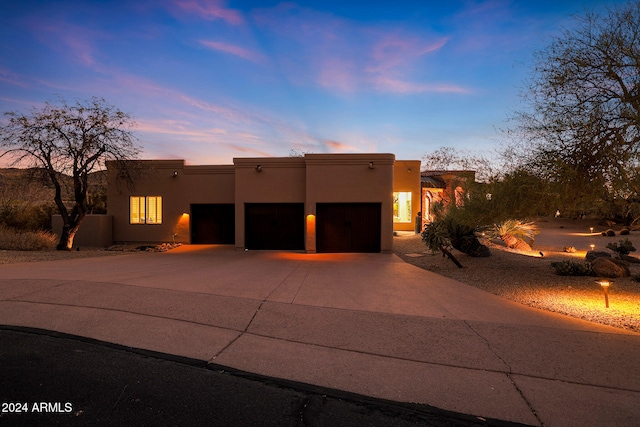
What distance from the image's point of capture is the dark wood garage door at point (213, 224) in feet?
68.1

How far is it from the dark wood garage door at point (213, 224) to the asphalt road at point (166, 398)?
16010mm

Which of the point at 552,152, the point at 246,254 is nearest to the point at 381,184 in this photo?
the point at 246,254


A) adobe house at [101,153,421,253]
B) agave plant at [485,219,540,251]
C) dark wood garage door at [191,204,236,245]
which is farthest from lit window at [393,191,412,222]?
dark wood garage door at [191,204,236,245]

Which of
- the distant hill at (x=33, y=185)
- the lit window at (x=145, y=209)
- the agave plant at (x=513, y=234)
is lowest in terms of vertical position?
the agave plant at (x=513, y=234)

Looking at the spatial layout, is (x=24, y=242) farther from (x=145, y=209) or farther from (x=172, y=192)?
(x=172, y=192)

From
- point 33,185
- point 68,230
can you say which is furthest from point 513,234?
point 33,185

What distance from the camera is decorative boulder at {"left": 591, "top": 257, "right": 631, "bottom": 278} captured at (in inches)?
405

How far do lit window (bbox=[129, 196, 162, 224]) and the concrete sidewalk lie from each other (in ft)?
36.0

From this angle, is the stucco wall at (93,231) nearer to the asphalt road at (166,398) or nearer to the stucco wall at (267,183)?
the stucco wall at (267,183)

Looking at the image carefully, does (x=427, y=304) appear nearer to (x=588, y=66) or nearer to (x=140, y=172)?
(x=588, y=66)

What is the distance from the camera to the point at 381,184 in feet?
56.3

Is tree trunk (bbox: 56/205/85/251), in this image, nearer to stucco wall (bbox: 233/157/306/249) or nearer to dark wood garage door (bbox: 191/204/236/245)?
dark wood garage door (bbox: 191/204/236/245)

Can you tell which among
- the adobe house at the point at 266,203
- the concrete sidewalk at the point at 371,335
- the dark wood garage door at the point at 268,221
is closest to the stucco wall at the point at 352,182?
the adobe house at the point at 266,203

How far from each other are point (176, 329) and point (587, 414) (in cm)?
515
